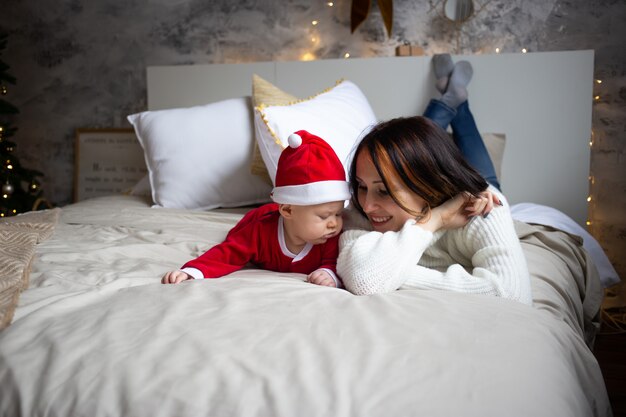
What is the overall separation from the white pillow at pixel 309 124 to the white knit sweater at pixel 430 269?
63 cm

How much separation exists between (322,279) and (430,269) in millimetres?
208

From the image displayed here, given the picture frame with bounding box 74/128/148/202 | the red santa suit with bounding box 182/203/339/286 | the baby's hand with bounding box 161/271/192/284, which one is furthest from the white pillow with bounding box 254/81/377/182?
the picture frame with bounding box 74/128/148/202

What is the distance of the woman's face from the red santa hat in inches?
2.0

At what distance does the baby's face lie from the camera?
1.17 meters

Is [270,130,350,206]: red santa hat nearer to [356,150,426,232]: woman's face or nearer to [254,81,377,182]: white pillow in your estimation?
[356,150,426,232]: woman's face

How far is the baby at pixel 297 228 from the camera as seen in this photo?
3.76ft

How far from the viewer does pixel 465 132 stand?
2.25 meters

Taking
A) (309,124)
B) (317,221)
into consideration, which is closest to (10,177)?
(309,124)

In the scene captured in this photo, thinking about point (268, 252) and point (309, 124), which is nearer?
point (268, 252)

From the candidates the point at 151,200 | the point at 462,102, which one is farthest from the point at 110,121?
the point at 462,102

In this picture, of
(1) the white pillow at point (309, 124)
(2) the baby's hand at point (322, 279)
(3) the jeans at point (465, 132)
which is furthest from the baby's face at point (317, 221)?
(3) the jeans at point (465, 132)

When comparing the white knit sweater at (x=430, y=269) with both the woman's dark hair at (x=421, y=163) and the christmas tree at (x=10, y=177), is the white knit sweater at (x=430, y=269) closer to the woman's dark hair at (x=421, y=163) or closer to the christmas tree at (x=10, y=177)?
the woman's dark hair at (x=421, y=163)

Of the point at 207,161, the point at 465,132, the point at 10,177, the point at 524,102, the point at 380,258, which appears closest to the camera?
the point at 380,258

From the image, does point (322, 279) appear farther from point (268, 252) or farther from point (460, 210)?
point (460, 210)
